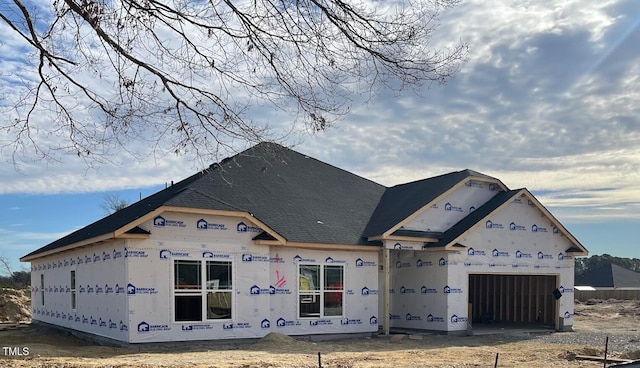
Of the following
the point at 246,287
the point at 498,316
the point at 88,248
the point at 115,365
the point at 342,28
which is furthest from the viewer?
the point at 498,316

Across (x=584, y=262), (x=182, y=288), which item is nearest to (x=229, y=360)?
(x=182, y=288)

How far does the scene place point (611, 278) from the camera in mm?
59969

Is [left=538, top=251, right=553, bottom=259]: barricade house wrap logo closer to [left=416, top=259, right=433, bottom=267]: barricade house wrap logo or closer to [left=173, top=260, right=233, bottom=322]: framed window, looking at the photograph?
[left=416, top=259, right=433, bottom=267]: barricade house wrap logo

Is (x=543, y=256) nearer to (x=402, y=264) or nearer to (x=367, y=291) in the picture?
(x=402, y=264)

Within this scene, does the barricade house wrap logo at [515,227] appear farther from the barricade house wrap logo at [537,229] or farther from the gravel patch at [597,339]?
the gravel patch at [597,339]

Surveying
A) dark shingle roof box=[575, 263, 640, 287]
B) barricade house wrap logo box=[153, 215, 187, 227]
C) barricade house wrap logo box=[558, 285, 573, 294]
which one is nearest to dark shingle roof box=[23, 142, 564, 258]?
barricade house wrap logo box=[153, 215, 187, 227]

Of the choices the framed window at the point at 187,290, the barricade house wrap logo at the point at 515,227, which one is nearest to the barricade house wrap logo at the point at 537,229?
the barricade house wrap logo at the point at 515,227

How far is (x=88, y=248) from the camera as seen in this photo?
62.9 feet

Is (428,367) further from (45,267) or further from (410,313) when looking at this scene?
(45,267)

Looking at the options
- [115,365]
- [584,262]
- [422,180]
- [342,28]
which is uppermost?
[342,28]

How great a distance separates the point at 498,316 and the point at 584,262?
7550 centimetres

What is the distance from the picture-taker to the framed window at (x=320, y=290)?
19.1 metres

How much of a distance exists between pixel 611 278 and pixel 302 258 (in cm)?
5053

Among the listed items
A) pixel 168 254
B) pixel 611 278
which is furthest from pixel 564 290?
pixel 611 278
